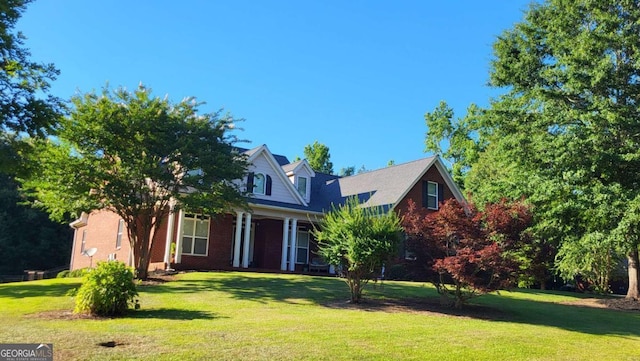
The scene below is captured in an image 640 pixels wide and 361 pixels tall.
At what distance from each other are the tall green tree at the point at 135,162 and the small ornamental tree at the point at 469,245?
8674 mm

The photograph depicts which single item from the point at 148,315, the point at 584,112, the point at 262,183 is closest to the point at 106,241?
the point at 262,183

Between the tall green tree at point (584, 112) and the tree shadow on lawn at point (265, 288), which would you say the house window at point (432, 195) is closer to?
the tall green tree at point (584, 112)

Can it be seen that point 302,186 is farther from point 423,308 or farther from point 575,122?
point 423,308

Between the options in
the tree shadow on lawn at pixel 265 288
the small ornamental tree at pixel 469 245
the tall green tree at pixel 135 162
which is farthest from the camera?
the tall green tree at pixel 135 162

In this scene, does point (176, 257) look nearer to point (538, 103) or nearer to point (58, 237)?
point (538, 103)

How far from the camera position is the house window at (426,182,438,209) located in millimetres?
31234

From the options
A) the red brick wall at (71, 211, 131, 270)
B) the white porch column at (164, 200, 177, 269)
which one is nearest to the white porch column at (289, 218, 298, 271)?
the white porch column at (164, 200, 177, 269)

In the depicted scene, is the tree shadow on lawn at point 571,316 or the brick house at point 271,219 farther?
the brick house at point 271,219

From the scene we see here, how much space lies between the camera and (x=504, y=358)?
29.6ft

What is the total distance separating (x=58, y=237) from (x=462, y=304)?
143ft

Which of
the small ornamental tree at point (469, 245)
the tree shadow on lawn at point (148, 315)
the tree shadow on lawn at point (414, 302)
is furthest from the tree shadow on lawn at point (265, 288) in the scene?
the small ornamental tree at point (469, 245)

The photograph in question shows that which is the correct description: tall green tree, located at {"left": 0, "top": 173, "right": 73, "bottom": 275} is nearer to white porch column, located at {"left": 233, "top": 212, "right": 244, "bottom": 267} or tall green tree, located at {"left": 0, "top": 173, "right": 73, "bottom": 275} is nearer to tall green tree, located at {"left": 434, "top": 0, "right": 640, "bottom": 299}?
white porch column, located at {"left": 233, "top": 212, "right": 244, "bottom": 267}

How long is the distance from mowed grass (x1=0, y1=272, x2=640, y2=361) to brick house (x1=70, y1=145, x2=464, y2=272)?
863cm

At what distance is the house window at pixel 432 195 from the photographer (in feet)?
102
